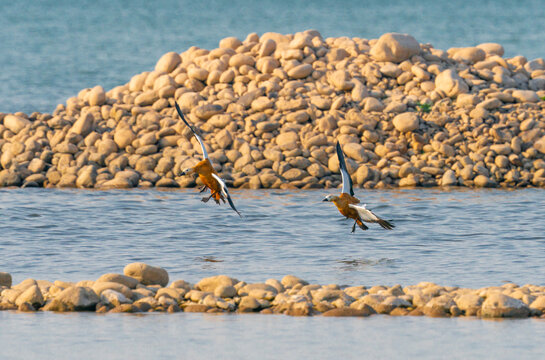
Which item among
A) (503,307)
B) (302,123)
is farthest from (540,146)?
(503,307)

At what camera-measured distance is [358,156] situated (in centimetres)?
2312

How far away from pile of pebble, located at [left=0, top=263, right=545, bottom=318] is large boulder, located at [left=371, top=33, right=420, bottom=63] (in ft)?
41.5

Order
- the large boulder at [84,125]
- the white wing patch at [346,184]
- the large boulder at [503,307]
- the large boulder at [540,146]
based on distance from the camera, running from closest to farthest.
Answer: the large boulder at [503,307]
the white wing patch at [346,184]
the large boulder at [540,146]
the large boulder at [84,125]

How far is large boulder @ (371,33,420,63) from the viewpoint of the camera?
25.4 metres

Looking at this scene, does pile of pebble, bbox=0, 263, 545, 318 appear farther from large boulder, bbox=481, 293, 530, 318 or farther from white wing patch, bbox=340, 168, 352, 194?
white wing patch, bbox=340, 168, 352, 194

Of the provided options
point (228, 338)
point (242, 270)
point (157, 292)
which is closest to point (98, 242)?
point (242, 270)

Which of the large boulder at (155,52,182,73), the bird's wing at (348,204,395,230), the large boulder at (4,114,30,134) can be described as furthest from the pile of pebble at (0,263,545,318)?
the large boulder at (155,52,182,73)

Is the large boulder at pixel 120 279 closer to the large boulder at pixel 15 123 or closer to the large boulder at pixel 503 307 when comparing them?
the large boulder at pixel 503 307

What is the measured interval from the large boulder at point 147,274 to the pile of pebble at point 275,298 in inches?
15.2

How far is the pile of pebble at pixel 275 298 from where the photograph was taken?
1230cm

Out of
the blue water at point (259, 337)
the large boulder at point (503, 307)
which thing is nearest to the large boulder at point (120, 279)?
the blue water at point (259, 337)

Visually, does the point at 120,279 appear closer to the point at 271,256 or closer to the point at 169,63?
the point at 271,256

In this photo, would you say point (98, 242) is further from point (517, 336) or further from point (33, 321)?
point (517, 336)

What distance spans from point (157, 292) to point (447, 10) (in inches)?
4854
